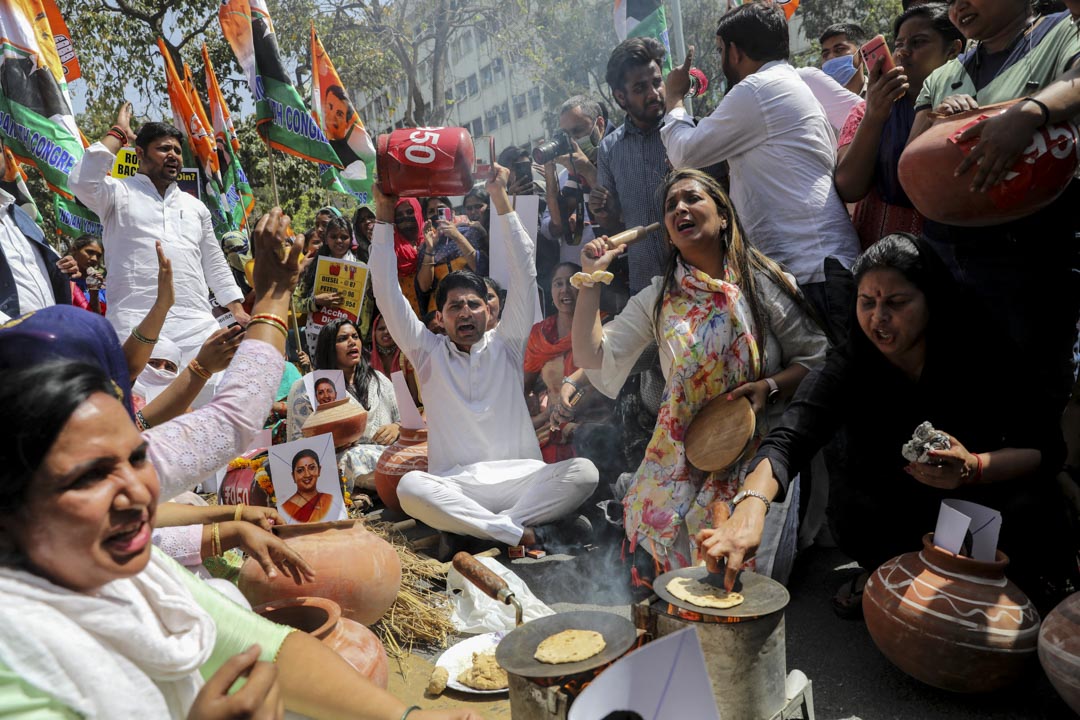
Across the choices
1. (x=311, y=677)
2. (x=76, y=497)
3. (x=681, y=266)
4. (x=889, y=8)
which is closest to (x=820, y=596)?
(x=681, y=266)

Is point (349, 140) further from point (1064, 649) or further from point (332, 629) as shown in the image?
point (1064, 649)

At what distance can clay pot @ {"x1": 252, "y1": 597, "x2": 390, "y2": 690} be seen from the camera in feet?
7.92

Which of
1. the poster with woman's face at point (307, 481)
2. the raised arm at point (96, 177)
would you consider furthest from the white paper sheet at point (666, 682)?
the raised arm at point (96, 177)

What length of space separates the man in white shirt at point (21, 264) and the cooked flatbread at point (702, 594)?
3761 mm

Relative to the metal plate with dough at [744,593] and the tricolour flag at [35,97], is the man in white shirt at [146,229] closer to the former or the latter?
the tricolour flag at [35,97]

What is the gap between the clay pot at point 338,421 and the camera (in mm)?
4699

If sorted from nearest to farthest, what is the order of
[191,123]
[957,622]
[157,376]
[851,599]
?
[957,622] → [851,599] → [157,376] → [191,123]

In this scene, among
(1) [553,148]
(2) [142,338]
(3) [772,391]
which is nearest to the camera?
(2) [142,338]

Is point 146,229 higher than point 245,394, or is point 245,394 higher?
point 146,229

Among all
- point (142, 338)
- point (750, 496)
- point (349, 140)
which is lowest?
point (750, 496)

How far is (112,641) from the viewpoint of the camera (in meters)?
1.29

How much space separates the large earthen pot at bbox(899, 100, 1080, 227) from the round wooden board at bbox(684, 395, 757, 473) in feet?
3.27

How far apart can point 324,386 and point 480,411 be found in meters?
1.03

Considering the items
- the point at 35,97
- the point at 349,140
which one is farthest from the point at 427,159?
the point at 35,97
